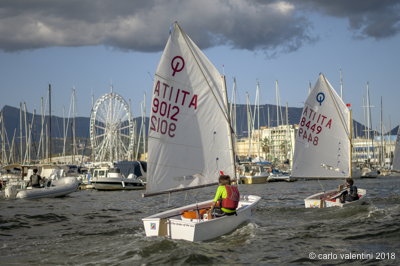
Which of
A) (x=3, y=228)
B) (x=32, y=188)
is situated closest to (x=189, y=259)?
(x=3, y=228)

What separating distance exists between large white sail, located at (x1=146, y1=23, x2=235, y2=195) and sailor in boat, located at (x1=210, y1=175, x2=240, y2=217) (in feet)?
5.70

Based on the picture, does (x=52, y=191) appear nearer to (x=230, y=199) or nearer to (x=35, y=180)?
(x=35, y=180)

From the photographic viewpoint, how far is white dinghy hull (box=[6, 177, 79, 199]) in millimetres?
41981

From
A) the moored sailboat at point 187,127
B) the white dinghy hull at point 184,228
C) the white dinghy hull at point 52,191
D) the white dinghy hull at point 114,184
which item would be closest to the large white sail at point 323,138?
the moored sailboat at point 187,127

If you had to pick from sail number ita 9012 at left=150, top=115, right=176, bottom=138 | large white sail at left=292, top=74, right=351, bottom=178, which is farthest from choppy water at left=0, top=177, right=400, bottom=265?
large white sail at left=292, top=74, right=351, bottom=178

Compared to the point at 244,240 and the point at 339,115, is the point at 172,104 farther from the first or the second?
the point at 339,115

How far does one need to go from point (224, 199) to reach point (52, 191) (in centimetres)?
2944

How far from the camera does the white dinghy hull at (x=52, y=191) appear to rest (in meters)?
42.0

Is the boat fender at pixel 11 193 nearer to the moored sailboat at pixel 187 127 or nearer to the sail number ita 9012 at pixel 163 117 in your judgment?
the moored sailboat at pixel 187 127

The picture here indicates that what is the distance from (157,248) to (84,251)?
270 cm

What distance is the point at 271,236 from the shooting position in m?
19.5
